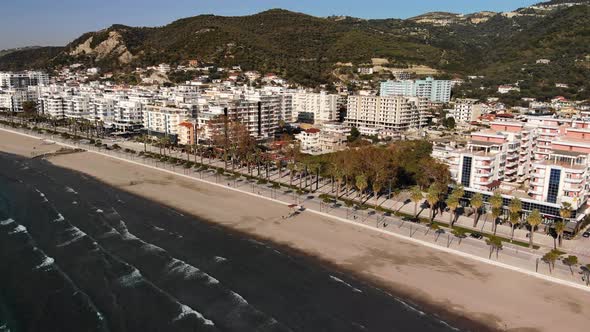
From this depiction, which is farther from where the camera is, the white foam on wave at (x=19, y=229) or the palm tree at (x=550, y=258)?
the white foam on wave at (x=19, y=229)

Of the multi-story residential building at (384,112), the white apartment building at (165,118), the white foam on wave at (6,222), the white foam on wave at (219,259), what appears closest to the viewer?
the white foam on wave at (219,259)

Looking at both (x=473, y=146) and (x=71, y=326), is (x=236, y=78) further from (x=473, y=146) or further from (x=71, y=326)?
(x=71, y=326)

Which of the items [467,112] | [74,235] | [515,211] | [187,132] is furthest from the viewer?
[467,112]

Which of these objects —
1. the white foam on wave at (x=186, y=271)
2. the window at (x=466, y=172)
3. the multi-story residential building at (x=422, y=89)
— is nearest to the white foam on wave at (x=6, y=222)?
the white foam on wave at (x=186, y=271)

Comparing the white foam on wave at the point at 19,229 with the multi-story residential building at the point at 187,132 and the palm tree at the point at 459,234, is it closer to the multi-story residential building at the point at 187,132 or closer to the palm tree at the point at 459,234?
the palm tree at the point at 459,234

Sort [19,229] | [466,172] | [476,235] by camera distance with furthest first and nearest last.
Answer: [466,172] → [19,229] → [476,235]

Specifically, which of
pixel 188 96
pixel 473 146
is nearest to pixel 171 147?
pixel 188 96

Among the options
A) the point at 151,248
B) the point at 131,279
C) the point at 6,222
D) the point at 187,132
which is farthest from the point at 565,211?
the point at 187,132

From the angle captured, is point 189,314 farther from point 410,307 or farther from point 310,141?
point 310,141
